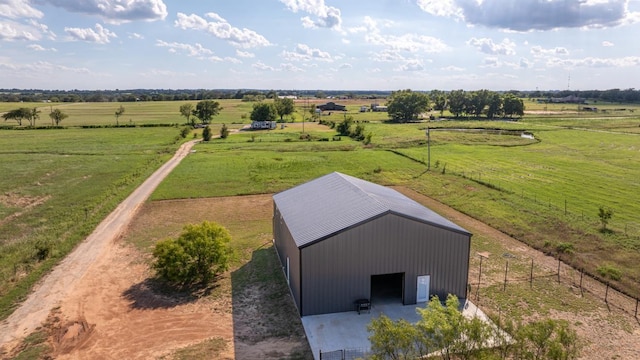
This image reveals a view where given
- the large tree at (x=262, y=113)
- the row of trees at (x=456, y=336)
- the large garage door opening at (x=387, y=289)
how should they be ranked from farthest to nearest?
the large tree at (x=262, y=113) → the large garage door opening at (x=387, y=289) → the row of trees at (x=456, y=336)

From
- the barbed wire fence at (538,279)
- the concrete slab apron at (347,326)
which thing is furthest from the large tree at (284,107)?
the concrete slab apron at (347,326)

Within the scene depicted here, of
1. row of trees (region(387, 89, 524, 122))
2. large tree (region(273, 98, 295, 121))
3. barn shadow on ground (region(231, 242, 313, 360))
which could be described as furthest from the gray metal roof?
large tree (region(273, 98, 295, 121))

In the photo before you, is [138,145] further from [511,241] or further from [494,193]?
[511,241]

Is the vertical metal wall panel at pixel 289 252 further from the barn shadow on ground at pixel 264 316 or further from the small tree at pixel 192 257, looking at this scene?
the small tree at pixel 192 257

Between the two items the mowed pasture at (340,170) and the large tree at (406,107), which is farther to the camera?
the large tree at (406,107)

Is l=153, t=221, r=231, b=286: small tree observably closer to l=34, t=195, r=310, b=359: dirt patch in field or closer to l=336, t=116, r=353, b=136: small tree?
l=34, t=195, r=310, b=359: dirt patch in field

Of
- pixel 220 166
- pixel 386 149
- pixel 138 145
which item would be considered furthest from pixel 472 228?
pixel 138 145

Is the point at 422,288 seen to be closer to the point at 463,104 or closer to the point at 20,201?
the point at 20,201
